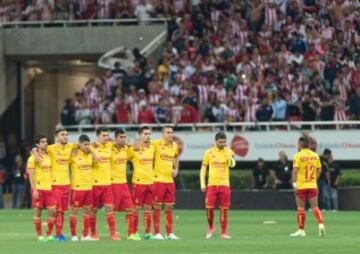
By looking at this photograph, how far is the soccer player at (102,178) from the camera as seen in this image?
95.8ft

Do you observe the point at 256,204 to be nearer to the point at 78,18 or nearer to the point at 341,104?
the point at 341,104

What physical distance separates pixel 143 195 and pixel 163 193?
0.44 metres

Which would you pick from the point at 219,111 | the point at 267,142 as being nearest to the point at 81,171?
the point at 267,142

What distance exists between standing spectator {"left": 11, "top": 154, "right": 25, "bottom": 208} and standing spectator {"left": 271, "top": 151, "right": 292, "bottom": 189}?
9.09 metres

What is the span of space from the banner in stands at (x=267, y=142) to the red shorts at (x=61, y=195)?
1583 centimetres

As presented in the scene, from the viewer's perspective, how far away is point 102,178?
29391mm

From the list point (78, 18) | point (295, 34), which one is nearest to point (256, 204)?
point (295, 34)

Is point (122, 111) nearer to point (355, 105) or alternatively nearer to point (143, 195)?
point (355, 105)

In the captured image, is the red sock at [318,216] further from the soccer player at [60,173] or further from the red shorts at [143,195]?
the soccer player at [60,173]

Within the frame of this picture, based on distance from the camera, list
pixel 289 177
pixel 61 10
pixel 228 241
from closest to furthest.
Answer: pixel 228 241 → pixel 289 177 → pixel 61 10

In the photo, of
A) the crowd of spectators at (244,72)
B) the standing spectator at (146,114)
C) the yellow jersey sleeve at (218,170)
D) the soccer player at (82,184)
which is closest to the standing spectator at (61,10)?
the crowd of spectators at (244,72)

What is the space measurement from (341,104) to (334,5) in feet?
16.9

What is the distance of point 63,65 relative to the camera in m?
57.4

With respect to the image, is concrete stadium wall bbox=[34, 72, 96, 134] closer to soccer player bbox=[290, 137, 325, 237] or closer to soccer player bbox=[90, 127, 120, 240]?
soccer player bbox=[290, 137, 325, 237]
